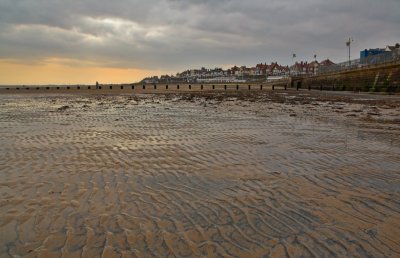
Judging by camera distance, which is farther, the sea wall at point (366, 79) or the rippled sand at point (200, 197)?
the sea wall at point (366, 79)

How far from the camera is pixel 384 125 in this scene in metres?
12.9

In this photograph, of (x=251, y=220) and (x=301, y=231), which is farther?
(x=251, y=220)

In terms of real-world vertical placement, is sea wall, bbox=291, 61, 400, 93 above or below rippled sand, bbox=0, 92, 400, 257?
above

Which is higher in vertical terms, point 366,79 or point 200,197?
point 366,79

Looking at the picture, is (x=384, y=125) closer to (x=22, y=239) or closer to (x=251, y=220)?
(x=251, y=220)

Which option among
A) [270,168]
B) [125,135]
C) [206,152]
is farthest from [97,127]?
[270,168]

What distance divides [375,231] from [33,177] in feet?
18.4

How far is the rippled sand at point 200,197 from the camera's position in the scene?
11.7 feet

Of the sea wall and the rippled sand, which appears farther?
the sea wall

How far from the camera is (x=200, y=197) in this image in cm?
504

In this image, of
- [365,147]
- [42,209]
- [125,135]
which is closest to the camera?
[42,209]

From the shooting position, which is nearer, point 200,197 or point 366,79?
point 200,197

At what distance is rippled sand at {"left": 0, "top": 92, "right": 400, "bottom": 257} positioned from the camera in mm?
3553

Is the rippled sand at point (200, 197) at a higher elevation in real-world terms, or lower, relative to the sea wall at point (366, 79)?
lower
